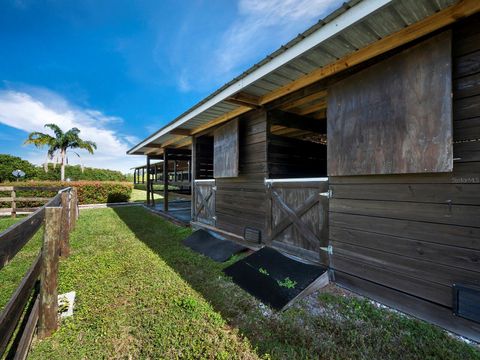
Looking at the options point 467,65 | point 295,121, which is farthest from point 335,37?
point 295,121

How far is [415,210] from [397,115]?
99 cm

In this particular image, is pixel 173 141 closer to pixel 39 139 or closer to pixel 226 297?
pixel 226 297

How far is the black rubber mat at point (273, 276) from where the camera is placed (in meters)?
2.43

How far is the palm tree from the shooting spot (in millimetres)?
23516

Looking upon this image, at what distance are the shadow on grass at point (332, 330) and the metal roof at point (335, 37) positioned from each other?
2.78 m


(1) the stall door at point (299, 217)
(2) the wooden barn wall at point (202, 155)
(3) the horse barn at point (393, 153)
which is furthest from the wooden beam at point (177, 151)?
(1) the stall door at point (299, 217)

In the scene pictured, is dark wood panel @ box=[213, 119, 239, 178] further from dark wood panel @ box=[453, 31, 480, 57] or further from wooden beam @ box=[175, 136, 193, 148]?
dark wood panel @ box=[453, 31, 480, 57]

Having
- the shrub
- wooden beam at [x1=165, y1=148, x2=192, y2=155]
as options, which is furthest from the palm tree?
wooden beam at [x1=165, y1=148, x2=192, y2=155]

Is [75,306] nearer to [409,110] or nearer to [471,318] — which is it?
[471,318]

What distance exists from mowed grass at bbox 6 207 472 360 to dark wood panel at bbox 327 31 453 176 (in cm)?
152

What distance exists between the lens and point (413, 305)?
81.3 inches

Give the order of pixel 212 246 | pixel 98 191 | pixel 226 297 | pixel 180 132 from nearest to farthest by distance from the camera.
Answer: pixel 226 297, pixel 212 246, pixel 180 132, pixel 98 191

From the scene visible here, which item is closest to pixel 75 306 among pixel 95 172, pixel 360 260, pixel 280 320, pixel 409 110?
pixel 280 320

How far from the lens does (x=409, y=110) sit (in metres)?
1.99
